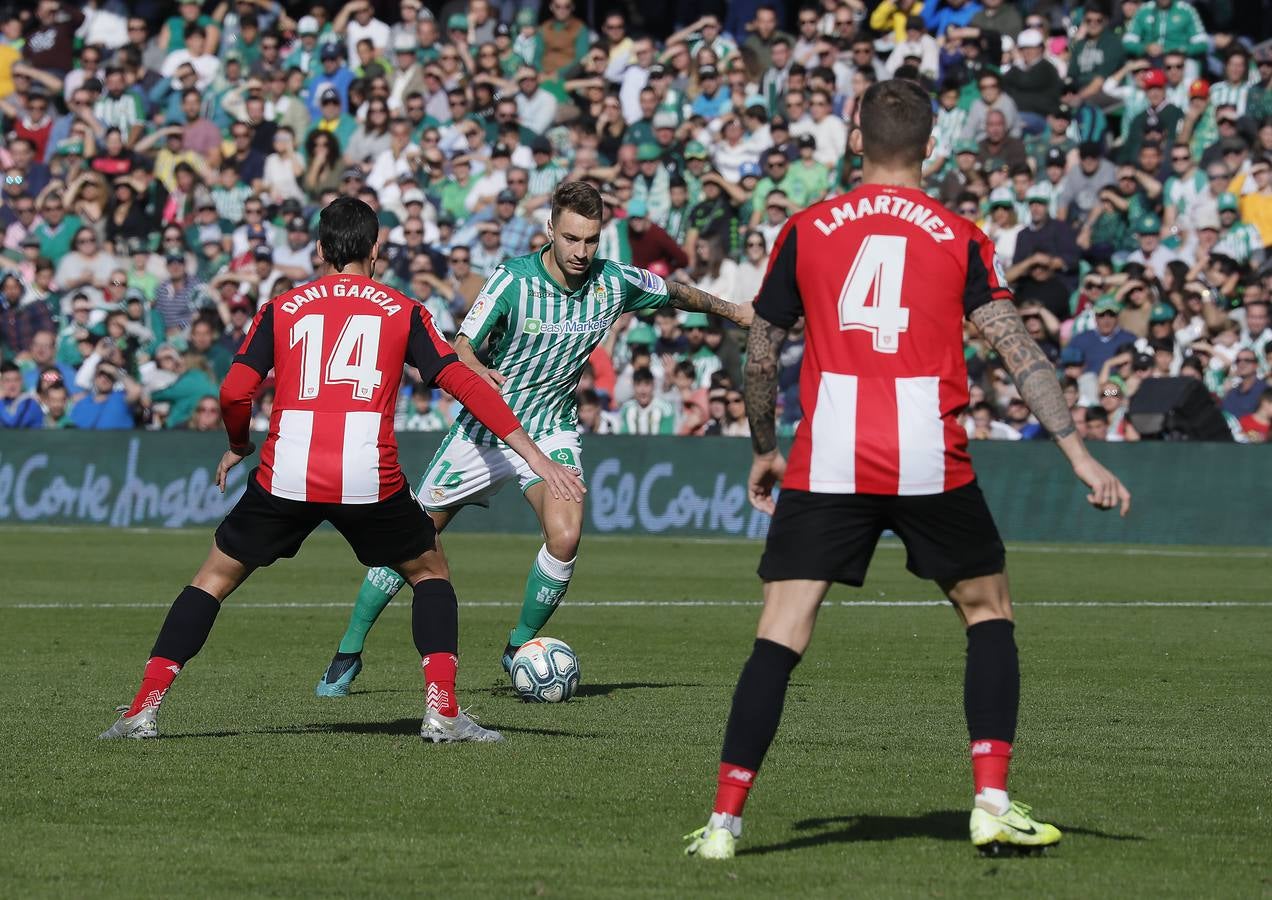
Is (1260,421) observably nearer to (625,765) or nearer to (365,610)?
(365,610)

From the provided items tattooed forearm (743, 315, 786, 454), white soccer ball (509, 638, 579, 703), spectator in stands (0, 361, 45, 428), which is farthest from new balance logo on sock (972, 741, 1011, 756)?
spectator in stands (0, 361, 45, 428)

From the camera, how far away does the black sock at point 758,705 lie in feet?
18.3

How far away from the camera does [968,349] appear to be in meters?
22.2

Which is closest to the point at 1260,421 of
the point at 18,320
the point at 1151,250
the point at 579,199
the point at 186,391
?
the point at 1151,250

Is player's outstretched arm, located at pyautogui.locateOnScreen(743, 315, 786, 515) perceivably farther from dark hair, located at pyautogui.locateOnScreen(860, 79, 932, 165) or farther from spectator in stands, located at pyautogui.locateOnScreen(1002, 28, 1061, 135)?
spectator in stands, located at pyautogui.locateOnScreen(1002, 28, 1061, 135)

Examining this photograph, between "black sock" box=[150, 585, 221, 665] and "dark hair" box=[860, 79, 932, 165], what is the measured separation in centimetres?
342

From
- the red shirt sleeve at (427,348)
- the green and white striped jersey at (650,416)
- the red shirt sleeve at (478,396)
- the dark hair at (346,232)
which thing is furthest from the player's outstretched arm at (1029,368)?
the green and white striped jersey at (650,416)

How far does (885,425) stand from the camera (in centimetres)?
566

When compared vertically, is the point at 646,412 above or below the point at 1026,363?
below

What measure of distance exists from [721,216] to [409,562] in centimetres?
1687

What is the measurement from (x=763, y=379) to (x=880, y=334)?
365mm

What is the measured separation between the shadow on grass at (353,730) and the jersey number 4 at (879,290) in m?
3.11

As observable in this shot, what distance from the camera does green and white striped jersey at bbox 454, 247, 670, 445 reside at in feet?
33.2

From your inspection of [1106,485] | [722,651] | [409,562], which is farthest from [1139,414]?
[1106,485]
